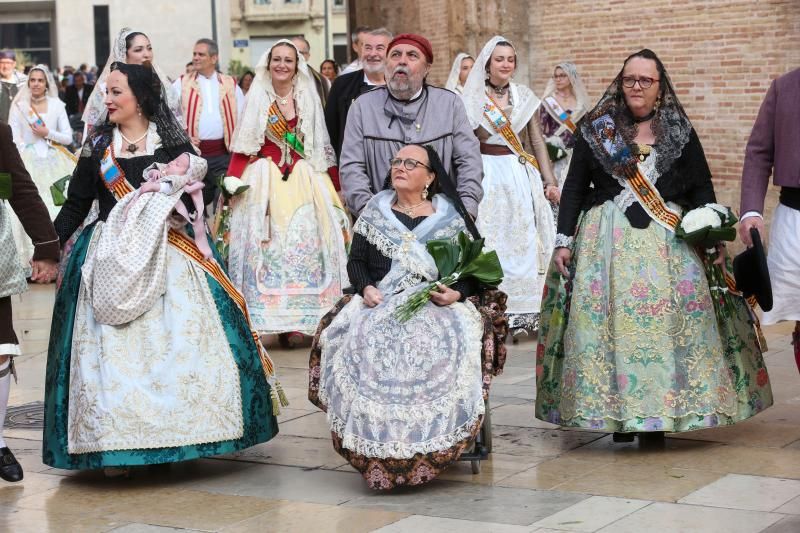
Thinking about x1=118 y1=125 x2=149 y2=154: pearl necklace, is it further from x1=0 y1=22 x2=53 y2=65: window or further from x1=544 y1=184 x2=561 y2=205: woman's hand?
x1=0 y1=22 x2=53 y2=65: window

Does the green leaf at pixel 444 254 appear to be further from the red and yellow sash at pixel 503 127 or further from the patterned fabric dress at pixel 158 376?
the red and yellow sash at pixel 503 127

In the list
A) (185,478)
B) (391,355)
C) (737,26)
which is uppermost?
(737,26)

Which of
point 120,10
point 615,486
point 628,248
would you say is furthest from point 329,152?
point 120,10

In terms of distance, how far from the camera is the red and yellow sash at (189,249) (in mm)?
6891

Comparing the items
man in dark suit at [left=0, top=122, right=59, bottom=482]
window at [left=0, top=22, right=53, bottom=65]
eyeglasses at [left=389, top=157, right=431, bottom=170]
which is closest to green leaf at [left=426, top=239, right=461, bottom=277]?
eyeglasses at [left=389, top=157, right=431, bottom=170]

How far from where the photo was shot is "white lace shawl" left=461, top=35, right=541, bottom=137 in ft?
33.9

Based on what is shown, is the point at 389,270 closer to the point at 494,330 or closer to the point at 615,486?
the point at 494,330

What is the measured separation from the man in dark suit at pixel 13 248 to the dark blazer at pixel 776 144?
324 cm

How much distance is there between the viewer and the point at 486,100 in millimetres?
10328

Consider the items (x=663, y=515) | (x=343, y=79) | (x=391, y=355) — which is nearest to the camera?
(x=663, y=515)

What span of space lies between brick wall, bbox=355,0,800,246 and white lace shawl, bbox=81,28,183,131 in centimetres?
560

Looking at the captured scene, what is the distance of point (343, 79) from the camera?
1044 centimetres

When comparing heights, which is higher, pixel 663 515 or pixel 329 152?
pixel 329 152

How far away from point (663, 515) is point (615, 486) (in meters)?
0.53
